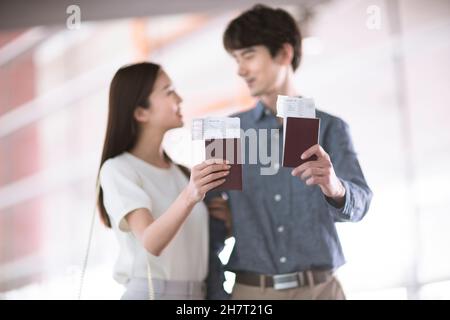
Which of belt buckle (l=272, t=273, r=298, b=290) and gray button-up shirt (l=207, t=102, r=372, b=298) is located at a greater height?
gray button-up shirt (l=207, t=102, r=372, b=298)

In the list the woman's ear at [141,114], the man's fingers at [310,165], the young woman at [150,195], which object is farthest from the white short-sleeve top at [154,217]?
the man's fingers at [310,165]

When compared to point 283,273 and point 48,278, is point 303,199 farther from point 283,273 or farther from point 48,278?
point 48,278

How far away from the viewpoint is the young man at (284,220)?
173cm

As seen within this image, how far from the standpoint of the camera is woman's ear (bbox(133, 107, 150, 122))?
1812 millimetres

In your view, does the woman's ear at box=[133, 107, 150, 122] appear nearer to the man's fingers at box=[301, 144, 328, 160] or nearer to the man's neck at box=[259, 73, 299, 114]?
the man's neck at box=[259, 73, 299, 114]

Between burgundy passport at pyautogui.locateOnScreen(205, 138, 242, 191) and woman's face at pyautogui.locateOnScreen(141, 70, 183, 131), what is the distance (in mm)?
188

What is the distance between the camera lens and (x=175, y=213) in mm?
1698

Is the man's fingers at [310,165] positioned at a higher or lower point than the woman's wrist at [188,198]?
higher

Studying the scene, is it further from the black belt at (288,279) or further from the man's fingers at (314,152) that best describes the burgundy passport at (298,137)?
the black belt at (288,279)

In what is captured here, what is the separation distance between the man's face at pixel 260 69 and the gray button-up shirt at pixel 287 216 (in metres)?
0.11

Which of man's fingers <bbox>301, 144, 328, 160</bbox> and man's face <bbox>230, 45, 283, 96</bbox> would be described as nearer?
man's fingers <bbox>301, 144, 328, 160</bbox>

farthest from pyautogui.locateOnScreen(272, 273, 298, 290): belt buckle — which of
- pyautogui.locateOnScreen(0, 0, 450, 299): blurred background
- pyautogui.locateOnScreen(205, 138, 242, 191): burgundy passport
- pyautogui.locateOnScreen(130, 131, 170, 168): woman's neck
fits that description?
pyautogui.locateOnScreen(130, 131, 170, 168): woman's neck

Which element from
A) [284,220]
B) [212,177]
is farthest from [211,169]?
[284,220]

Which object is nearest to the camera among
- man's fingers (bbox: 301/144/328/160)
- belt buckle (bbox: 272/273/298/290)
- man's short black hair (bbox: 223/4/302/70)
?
man's fingers (bbox: 301/144/328/160)
